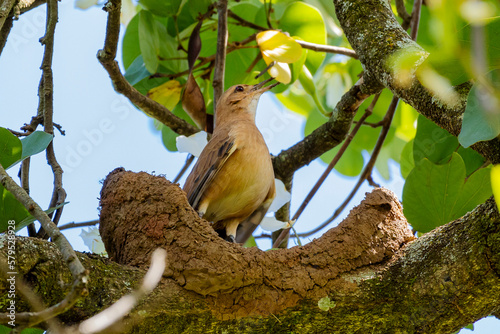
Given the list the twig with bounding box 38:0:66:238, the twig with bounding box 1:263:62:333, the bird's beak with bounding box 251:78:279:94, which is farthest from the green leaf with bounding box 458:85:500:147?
the bird's beak with bounding box 251:78:279:94

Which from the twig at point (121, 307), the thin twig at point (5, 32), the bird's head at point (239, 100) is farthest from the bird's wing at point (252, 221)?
the thin twig at point (5, 32)

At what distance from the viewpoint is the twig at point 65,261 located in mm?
1807

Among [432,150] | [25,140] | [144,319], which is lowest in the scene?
[144,319]

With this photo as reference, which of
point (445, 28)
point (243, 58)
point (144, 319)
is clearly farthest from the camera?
point (243, 58)

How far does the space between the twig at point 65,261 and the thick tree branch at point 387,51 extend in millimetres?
1737

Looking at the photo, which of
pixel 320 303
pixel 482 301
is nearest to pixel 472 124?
pixel 482 301

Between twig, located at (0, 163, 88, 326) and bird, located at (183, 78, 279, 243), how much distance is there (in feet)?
6.85

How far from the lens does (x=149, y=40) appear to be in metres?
4.81

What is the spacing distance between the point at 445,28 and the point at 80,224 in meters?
3.89

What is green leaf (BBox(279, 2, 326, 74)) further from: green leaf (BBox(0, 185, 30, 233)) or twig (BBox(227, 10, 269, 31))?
green leaf (BBox(0, 185, 30, 233))

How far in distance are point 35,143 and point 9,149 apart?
0.18 metres

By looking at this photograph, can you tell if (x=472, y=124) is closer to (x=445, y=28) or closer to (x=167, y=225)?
(x=445, y=28)

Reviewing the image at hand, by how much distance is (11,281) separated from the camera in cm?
235

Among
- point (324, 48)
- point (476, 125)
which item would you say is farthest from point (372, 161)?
→ point (476, 125)
